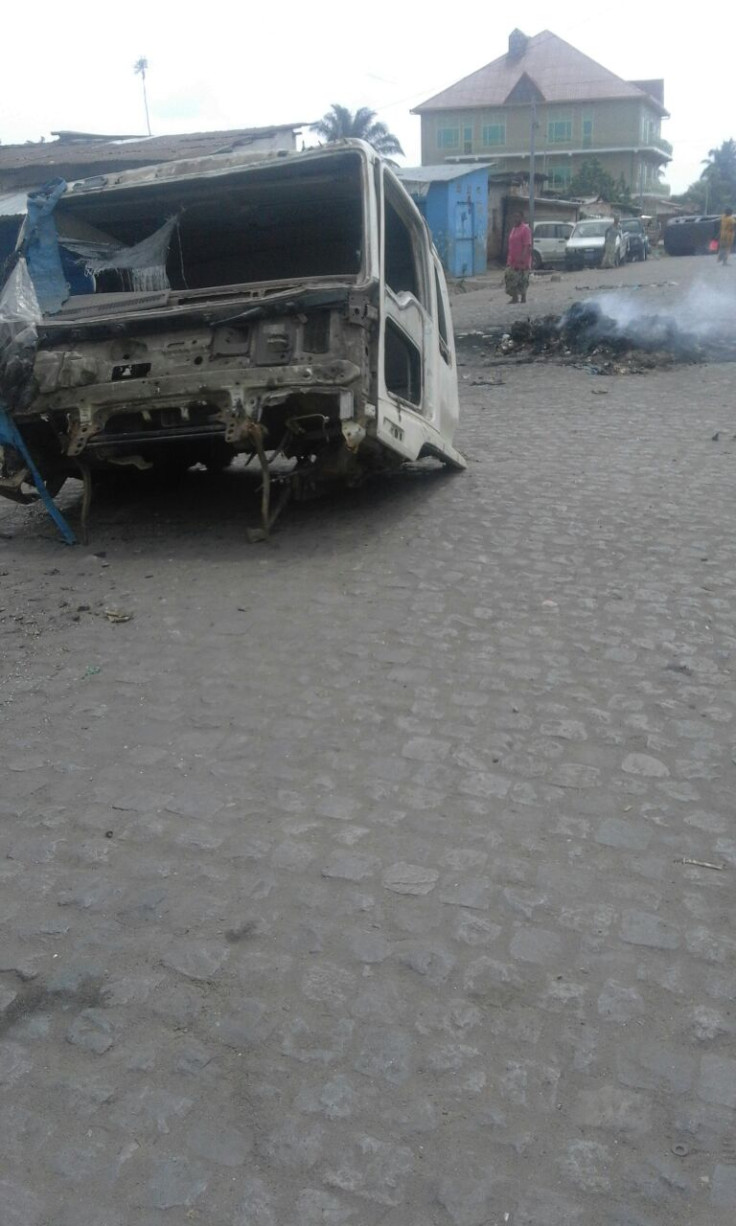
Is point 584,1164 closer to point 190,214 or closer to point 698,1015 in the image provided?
point 698,1015

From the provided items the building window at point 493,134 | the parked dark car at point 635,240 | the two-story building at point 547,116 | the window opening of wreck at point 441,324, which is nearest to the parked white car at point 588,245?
the parked dark car at point 635,240

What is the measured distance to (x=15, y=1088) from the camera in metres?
2.26

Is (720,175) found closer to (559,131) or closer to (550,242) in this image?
(559,131)

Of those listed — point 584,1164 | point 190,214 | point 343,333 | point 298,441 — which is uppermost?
point 190,214

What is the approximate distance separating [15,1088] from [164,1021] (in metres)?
0.36

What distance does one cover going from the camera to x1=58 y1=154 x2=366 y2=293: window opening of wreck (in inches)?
248

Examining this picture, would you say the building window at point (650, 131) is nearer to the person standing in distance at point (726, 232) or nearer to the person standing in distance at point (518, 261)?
the person standing in distance at point (726, 232)

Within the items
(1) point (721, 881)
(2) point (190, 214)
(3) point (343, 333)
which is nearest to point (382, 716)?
(1) point (721, 881)

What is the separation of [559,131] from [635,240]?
31.1 metres

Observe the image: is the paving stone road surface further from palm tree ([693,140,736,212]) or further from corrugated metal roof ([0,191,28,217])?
palm tree ([693,140,736,212])

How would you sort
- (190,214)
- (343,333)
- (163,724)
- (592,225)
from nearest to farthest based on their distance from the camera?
1. (163,724)
2. (343,333)
3. (190,214)
4. (592,225)

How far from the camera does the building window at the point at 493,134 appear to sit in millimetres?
61750

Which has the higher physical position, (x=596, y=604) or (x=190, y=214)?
(x=190, y=214)

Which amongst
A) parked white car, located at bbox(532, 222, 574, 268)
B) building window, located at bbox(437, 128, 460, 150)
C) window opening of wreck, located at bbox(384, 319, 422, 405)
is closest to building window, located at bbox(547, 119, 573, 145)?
building window, located at bbox(437, 128, 460, 150)
